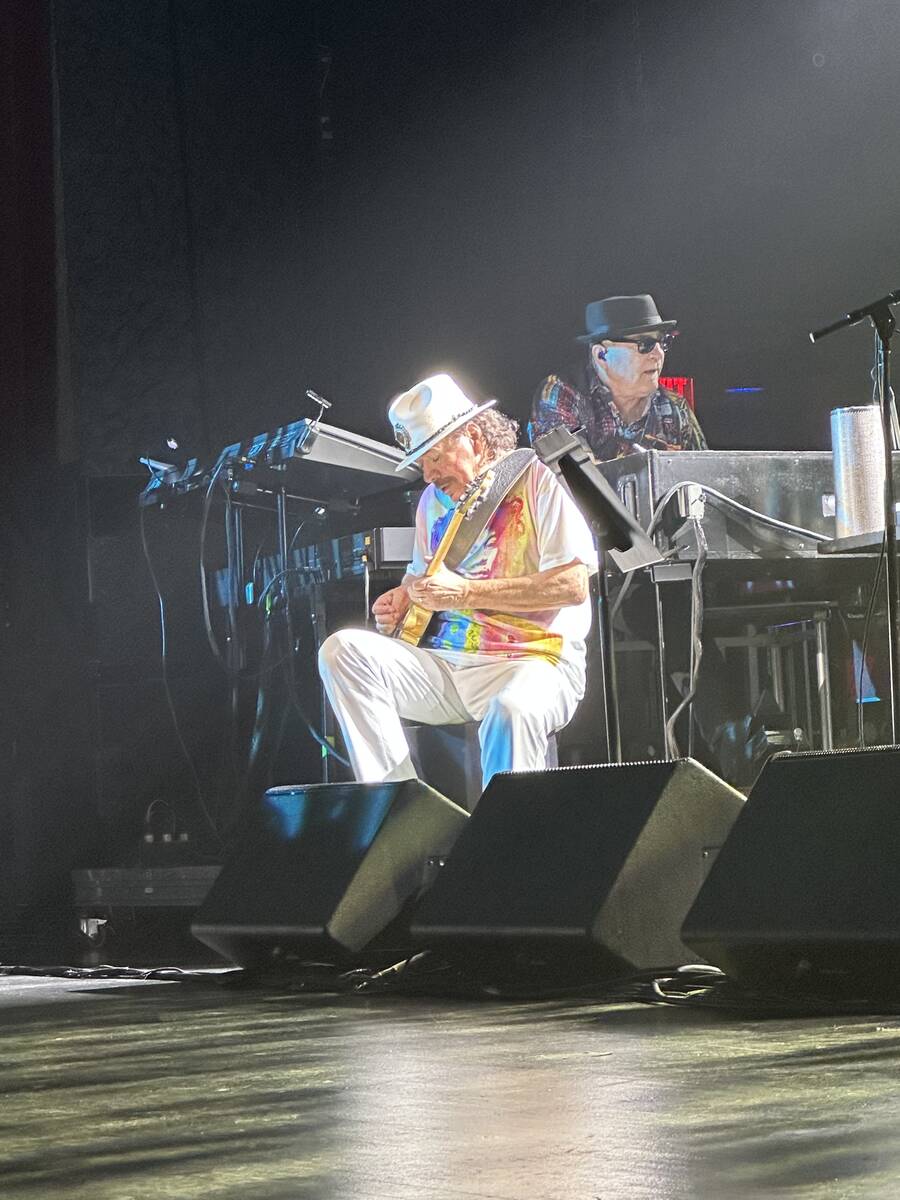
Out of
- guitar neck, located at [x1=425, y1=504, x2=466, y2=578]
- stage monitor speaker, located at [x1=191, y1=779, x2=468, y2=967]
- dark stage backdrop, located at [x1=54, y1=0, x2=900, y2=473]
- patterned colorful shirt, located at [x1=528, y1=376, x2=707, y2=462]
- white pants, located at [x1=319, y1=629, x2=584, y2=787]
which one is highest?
dark stage backdrop, located at [x1=54, y1=0, x2=900, y2=473]

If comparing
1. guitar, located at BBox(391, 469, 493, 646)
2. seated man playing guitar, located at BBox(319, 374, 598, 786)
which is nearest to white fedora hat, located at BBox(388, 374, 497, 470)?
seated man playing guitar, located at BBox(319, 374, 598, 786)

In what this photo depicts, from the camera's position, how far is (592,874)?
2.85 metres

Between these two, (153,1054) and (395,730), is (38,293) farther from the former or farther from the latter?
(153,1054)

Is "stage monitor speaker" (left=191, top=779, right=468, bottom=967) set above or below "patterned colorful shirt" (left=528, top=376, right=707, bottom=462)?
below

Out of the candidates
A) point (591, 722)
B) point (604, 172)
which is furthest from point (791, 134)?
point (591, 722)

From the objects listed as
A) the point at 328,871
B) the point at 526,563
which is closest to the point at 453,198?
the point at 526,563

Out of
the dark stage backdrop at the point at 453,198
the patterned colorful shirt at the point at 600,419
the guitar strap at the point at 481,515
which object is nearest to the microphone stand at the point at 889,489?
the guitar strap at the point at 481,515

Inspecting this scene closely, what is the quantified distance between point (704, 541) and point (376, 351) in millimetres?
2891

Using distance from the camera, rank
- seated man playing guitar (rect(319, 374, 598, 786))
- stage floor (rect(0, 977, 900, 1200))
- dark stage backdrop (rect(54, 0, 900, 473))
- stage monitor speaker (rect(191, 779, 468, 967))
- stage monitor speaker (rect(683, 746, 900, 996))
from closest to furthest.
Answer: stage floor (rect(0, 977, 900, 1200)), stage monitor speaker (rect(683, 746, 900, 996)), stage monitor speaker (rect(191, 779, 468, 967)), seated man playing guitar (rect(319, 374, 598, 786)), dark stage backdrop (rect(54, 0, 900, 473))

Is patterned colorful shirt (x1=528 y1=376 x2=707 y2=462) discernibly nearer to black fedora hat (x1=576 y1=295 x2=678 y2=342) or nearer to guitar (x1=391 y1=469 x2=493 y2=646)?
black fedora hat (x1=576 y1=295 x2=678 y2=342)

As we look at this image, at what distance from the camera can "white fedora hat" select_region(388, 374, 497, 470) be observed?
4.09m

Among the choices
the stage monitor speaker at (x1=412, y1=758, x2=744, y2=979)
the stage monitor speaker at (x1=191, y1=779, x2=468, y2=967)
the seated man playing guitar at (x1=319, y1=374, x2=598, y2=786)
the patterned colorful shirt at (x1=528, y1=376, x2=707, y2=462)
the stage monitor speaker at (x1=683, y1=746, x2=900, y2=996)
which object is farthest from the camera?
the patterned colorful shirt at (x1=528, y1=376, x2=707, y2=462)

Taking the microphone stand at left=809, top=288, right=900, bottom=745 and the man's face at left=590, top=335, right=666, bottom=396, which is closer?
the microphone stand at left=809, top=288, right=900, bottom=745

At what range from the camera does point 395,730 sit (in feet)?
12.6
